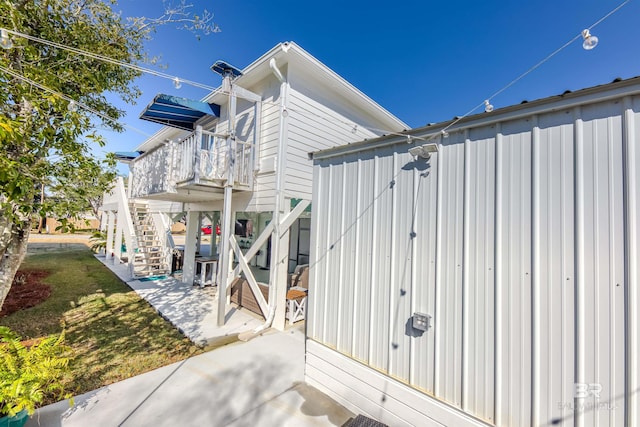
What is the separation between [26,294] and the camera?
7.01 metres

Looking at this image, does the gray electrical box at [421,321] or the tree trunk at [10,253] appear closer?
the gray electrical box at [421,321]

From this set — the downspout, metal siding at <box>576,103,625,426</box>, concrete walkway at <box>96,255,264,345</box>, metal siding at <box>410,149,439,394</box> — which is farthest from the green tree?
metal siding at <box>576,103,625,426</box>

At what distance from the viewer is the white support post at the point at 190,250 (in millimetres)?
9062

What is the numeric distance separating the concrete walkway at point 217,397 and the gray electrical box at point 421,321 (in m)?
1.51

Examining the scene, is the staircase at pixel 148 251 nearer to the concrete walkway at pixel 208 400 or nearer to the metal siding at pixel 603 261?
the concrete walkway at pixel 208 400

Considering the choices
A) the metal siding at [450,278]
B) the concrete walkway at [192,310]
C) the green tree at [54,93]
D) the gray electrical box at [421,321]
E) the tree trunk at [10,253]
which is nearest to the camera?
the metal siding at [450,278]

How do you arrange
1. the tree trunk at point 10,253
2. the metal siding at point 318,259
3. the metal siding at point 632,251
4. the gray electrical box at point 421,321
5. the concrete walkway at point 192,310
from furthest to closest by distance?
the concrete walkway at point 192,310 < the tree trunk at point 10,253 < the metal siding at point 318,259 < the gray electrical box at point 421,321 < the metal siding at point 632,251

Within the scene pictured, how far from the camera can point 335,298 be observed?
3633 millimetres

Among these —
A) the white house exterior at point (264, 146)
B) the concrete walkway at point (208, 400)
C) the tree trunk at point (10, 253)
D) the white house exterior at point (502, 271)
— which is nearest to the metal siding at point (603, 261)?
the white house exterior at point (502, 271)

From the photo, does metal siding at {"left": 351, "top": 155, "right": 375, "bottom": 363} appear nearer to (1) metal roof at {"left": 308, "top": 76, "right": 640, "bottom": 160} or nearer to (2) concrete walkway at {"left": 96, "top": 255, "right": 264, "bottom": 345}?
(1) metal roof at {"left": 308, "top": 76, "right": 640, "bottom": 160}

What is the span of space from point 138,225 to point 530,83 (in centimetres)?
1266

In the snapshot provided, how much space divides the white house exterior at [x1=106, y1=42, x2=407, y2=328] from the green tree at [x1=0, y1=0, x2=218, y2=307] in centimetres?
130

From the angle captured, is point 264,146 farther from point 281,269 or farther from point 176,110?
point 176,110

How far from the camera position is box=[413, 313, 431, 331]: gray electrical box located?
2.66 metres
